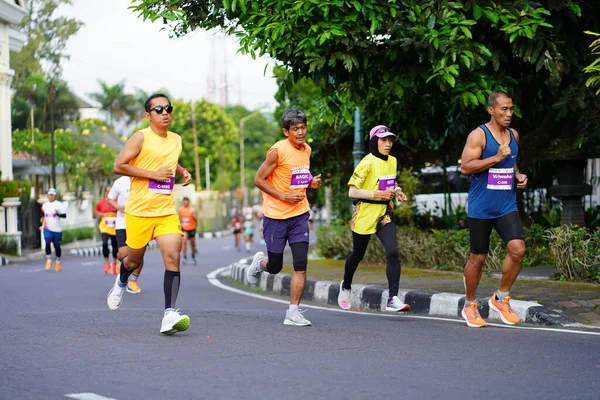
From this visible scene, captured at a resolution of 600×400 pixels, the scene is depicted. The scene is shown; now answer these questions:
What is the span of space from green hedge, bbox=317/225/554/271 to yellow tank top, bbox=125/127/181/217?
5.86 metres

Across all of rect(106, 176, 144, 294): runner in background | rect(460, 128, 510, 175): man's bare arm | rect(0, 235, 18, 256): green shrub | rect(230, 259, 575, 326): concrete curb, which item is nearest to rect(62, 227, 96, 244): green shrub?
rect(0, 235, 18, 256): green shrub

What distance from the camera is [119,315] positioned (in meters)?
9.33

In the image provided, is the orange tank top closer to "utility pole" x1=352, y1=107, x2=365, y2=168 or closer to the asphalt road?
"utility pole" x1=352, y1=107, x2=365, y2=168

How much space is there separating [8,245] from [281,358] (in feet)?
76.8

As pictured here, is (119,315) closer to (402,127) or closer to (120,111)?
→ (402,127)

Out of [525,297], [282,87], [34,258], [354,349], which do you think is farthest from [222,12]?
[34,258]

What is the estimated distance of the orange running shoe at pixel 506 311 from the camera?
843 cm

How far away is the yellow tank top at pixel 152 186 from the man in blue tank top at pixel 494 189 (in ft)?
8.04

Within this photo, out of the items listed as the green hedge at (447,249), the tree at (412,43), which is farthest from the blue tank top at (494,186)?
the green hedge at (447,249)

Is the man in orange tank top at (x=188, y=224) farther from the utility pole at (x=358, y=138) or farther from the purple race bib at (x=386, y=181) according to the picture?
the purple race bib at (x=386, y=181)

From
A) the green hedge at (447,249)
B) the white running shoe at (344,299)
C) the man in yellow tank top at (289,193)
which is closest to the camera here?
the man in yellow tank top at (289,193)

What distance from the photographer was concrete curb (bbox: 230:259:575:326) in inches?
347

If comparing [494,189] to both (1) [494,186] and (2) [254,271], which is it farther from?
(2) [254,271]

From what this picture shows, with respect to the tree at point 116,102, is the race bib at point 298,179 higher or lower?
lower
